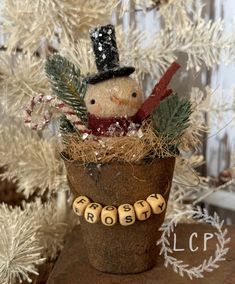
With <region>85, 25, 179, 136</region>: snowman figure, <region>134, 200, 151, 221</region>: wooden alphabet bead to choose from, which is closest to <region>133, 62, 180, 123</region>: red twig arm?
<region>85, 25, 179, 136</region>: snowman figure

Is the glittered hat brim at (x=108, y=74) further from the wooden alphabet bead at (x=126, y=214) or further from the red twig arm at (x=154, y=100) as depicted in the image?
the wooden alphabet bead at (x=126, y=214)

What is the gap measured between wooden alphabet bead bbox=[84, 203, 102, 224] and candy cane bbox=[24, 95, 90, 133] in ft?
0.30

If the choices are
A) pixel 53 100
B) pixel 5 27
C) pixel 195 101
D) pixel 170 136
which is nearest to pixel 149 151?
pixel 170 136

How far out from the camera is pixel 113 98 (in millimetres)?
571

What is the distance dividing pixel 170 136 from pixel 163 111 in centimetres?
3

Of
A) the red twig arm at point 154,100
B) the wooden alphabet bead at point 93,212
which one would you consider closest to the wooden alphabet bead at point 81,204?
the wooden alphabet bead at point 93,212

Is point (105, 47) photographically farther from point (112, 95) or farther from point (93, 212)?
point (93, 212)

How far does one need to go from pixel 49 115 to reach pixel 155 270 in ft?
0.81

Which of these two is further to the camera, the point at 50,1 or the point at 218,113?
the point at 218,113

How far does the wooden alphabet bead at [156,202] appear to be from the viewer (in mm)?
585

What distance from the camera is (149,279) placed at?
23.9 inches

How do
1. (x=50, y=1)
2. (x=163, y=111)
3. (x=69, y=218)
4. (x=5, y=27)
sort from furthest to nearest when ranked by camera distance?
1. (x=69, y=218)
2. (x=5, y=27)
3. (x=50, y=1)
4. (x=163, y=111)

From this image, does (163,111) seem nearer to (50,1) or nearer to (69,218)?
(50,1)

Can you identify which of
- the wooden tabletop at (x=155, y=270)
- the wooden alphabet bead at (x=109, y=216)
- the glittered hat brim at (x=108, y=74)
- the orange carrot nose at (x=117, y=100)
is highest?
the glittered hat brim at (x=108, y=74)
